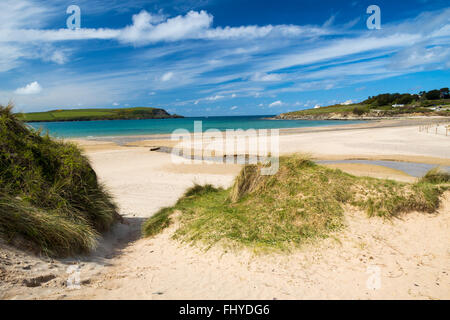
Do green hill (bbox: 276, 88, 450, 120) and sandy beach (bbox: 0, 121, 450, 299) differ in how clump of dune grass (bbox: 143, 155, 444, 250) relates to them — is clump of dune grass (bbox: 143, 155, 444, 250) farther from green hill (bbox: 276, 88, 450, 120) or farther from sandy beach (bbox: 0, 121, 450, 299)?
green hill (bbox: 276, 88, 450, 120)

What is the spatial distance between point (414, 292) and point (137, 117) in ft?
653

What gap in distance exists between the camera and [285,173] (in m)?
7.09

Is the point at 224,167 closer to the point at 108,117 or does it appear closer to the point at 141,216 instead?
the point at 141,216

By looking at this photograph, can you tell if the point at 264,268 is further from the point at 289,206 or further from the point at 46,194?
the point at 46,194

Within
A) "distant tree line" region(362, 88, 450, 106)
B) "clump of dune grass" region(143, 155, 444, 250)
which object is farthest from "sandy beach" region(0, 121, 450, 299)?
"distant tree line" region(362, 88, 450, 106)

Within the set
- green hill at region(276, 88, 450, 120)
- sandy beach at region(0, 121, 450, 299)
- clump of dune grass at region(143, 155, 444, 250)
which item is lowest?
sandy beach at region(0, 121, 450, 299)

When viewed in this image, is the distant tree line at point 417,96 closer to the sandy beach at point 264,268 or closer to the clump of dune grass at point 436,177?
the clump of dune grass at point 436,177

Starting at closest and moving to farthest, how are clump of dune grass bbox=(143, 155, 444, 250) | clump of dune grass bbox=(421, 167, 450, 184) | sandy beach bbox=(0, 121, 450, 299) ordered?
sandy beach bbox=(0, 121, 450, 299)
clump of dune grass bbox=(143, 155, 444, 250)
clump of dune grass bbox=(421, 167, 450, 184)

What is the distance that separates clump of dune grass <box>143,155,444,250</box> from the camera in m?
5.66

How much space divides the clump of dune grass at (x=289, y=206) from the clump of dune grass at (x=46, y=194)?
1655 millimetres

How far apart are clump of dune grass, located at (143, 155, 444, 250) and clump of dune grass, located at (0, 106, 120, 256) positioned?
1.66 m

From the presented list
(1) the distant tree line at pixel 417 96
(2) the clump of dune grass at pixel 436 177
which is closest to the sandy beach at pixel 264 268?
(2) the clump of dune grass at pixel 436 177

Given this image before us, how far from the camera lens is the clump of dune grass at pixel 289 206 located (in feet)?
18.6

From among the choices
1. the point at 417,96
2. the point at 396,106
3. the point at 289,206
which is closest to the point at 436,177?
the point at 289,206
